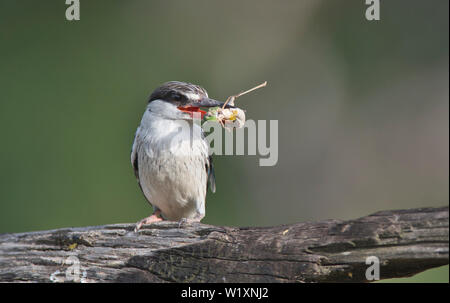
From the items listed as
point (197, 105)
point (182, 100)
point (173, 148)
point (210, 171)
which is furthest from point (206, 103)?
point (210, 171)

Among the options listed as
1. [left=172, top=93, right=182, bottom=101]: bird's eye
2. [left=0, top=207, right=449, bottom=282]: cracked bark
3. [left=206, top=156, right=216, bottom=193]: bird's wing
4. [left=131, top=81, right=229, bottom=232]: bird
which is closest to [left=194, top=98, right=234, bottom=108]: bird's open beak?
[left=131, top=81, right=229, bottom=232]: bird

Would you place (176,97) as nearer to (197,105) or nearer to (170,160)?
(197,105)

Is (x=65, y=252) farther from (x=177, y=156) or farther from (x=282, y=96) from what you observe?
(x=282, y=96)

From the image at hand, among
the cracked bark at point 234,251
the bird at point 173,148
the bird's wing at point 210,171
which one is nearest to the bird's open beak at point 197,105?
the bird at point 173,148

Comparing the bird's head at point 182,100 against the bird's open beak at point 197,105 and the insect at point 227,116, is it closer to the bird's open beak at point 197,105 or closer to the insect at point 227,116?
the bird's open beak at point 197,105

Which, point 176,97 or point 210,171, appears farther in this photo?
point 210,171

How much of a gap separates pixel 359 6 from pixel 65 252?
6225 millimetres

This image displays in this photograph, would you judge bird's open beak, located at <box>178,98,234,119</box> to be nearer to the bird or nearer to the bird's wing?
the bird

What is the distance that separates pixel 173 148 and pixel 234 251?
57.0 inches

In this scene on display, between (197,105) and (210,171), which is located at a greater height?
(197,105)

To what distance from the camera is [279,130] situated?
7621 millimetres

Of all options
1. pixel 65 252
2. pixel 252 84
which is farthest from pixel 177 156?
pixel 252 84

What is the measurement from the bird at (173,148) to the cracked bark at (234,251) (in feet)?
2.85

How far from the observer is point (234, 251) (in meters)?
2.93
